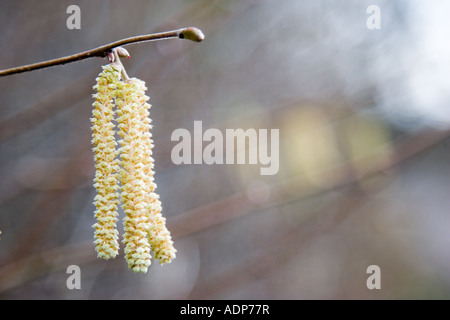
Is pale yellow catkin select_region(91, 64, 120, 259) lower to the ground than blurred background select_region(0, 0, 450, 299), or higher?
lower

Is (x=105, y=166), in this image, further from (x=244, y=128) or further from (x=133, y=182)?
Answer: (x=244, y=128)

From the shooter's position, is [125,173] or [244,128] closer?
[125,173]

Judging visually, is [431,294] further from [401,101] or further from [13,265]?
[13,265]

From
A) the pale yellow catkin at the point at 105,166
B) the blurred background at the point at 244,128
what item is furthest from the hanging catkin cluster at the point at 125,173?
the blurred background at the point at 244,128

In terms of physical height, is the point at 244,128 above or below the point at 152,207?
above

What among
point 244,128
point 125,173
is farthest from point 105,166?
point 244,128

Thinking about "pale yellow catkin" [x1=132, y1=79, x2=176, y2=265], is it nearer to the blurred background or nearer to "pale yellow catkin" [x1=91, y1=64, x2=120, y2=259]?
"pale yellow catkin" [x1=91, y1=64, x2=120, y2=259]

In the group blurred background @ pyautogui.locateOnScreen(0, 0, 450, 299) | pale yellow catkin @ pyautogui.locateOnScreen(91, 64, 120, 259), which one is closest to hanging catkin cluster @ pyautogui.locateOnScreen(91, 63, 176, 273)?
pale yellow catkin @ pyautogui.locateOnScreen(91, 64, 120, 259)
